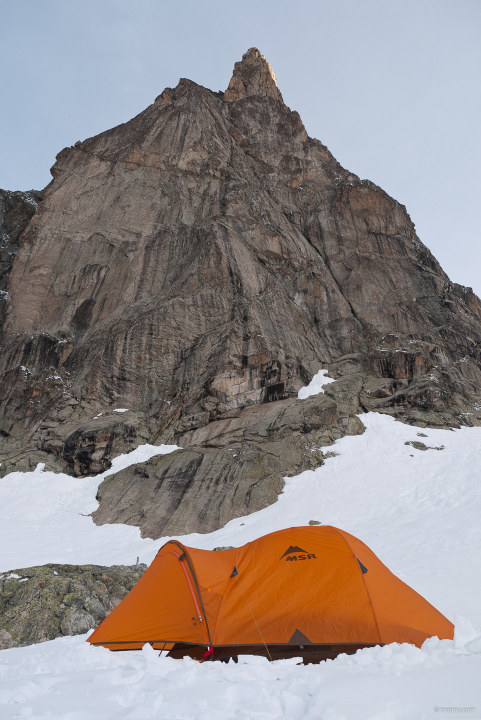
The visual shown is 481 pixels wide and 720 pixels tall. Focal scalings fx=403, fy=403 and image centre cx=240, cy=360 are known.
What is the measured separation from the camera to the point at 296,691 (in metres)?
3.79

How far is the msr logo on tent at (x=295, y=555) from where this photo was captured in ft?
25.5

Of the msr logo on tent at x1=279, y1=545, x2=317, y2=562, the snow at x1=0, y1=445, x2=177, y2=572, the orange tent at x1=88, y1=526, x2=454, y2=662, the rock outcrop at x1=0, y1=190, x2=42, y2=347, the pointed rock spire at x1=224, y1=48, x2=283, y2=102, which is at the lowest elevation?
the snow at x1=0, y1=445, x2=177, y2=572

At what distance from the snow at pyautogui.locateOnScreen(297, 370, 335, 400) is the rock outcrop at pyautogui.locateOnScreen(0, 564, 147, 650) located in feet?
71.1

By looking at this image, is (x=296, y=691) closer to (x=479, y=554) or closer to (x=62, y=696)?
(x=62, y=696)

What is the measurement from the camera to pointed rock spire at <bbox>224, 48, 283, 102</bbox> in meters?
64.9

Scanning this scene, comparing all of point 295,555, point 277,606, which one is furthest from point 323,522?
point 277,606

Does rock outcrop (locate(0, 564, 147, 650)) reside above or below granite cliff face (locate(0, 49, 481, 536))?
below

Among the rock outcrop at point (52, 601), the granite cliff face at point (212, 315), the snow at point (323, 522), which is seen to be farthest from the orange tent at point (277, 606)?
the granite cliff face at point (212, 315)

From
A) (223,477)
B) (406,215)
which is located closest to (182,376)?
(223,477)

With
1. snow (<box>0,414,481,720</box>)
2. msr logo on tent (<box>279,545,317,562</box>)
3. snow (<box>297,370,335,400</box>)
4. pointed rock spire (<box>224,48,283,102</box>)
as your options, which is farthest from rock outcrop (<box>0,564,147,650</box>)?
pointed rock spire (<box>224,48,283,102</box>)

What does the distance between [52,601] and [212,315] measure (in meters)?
29.6

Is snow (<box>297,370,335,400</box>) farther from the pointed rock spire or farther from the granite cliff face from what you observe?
the pointed rock spire

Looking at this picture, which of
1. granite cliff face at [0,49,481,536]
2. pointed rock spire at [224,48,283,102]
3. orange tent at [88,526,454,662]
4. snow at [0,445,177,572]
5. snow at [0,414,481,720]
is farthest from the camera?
pointed rock spire at [224,48,283,102]

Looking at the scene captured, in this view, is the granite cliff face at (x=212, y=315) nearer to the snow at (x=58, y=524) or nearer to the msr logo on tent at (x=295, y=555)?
the snow at (x=58, y=524)
